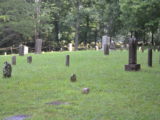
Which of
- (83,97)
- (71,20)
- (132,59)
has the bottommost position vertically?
(83,97)

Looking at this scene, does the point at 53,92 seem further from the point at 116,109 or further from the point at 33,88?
the point at 116,109

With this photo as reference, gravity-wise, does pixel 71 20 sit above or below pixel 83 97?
above

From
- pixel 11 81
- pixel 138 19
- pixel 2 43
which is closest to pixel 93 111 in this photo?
pixel 11 81

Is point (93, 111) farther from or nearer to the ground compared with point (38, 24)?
nearer to the ground

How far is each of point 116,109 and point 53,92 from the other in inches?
96.3

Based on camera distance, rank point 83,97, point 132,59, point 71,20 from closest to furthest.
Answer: point 83,97 → point 132,59 → point 71,20

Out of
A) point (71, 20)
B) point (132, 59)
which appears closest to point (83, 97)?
point (132, 59)

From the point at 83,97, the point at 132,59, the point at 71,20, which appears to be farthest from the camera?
the point at 71,20

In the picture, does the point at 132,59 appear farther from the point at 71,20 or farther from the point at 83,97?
the point at 71,20

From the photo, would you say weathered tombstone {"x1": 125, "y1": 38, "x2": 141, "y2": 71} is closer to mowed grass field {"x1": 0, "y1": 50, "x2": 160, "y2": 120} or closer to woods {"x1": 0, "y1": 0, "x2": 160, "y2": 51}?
mowed grass field {"x1": 0, "y1": 50, "x2": 160, "y2": 120}

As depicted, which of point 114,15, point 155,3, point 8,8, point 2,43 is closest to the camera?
point 155,3

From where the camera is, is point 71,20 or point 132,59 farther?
point 71,20

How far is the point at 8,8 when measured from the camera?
3438 centimetres

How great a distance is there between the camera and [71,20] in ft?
153
